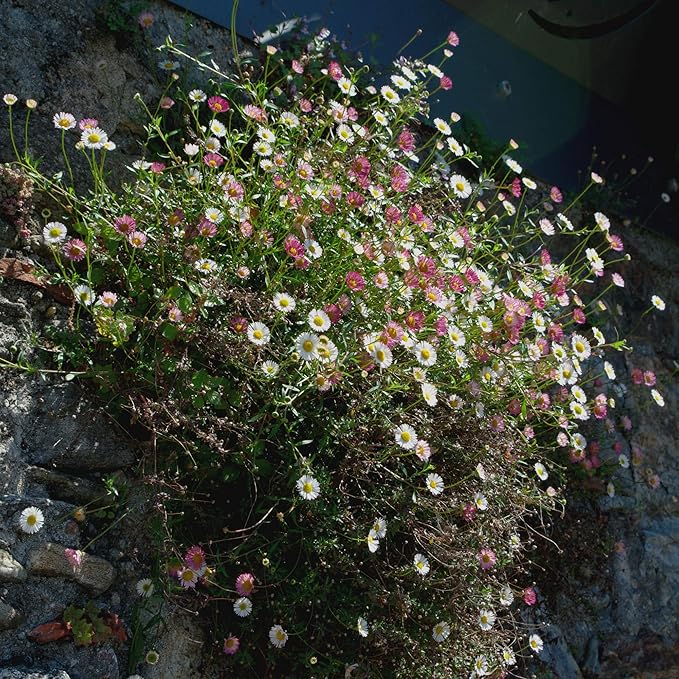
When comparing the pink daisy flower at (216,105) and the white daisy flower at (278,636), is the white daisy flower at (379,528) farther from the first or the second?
the pink daisy flower at (216,105)

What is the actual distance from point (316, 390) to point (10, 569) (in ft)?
2.63

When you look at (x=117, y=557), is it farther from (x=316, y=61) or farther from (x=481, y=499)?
(x=316, y=61)

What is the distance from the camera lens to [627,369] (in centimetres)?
381

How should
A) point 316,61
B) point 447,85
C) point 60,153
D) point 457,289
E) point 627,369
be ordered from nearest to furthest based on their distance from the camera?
point 457,289 → point 60,153 → point 447,85 → point 316,61 → point 627,369

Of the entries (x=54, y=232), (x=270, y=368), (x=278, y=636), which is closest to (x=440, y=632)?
(x=278, y=636)

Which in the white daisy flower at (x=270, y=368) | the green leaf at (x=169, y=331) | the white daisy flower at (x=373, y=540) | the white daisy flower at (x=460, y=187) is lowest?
the white daisy flower at (x=373, y=540)

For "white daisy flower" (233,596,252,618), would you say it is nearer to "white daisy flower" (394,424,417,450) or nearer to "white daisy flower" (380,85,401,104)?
"white daisy flower" (394,424,417,450)

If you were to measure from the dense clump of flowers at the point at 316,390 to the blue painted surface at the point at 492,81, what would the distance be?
92 centimetres

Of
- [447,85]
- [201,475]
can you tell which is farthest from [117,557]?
[447,85]

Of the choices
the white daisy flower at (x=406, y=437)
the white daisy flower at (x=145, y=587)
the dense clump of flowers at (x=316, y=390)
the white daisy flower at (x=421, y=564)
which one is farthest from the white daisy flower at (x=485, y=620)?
the white daisy flower at (x=145, y=587)

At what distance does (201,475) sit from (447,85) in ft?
4.83

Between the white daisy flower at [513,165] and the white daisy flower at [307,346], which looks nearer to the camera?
the white daisy flower at [307,346]

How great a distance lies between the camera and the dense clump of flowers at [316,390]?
2.07m

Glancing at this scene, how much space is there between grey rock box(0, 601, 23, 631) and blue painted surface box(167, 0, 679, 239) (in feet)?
6.56
